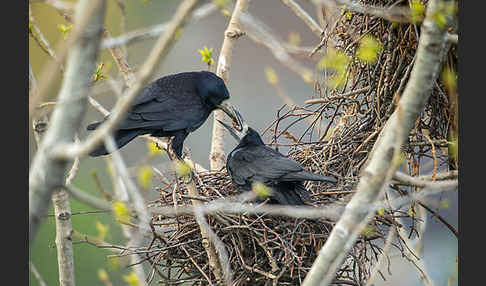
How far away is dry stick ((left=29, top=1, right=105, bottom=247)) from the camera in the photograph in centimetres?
129

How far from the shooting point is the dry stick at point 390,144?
1.51 metres

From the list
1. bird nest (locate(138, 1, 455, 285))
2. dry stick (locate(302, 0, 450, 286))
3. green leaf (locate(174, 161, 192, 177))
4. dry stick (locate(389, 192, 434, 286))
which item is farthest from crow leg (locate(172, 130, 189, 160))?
dry stick (locate(302, 0, 450, 286))

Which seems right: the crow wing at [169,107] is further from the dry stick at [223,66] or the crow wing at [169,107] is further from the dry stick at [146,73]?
the dry stick at [146,73]

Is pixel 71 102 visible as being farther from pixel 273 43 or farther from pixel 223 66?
pixel 223 66

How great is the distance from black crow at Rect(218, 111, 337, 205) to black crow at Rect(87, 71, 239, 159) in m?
0.30

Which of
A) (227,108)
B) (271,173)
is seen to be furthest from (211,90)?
(271,173)

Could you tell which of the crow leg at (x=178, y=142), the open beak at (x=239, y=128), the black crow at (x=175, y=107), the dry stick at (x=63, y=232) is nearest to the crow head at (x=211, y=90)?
the black crow at (x=175, y=107)

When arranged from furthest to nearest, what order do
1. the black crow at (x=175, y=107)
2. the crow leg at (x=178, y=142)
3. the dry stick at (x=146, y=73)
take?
the crow leg at (x=178, y=142) < the black crow at (x=175, y=107) < the dry stick at (x=146, y=73)

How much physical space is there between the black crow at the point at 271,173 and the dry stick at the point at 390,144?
783 mm

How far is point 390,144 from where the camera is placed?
157cm

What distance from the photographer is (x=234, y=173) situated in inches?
110

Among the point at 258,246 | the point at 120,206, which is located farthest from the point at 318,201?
the point at 120,206

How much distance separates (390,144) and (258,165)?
1.24m

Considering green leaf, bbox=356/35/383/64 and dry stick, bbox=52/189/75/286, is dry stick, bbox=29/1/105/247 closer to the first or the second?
dry stick, bbox=52/189/75/286
